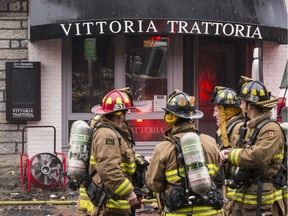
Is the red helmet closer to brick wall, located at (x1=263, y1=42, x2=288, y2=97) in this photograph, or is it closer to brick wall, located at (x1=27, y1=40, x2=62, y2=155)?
brick wall, located at (x1=27, y1=40, x2=62, y2=155)

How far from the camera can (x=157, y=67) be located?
41.0 feet

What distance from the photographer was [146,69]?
1252 cm

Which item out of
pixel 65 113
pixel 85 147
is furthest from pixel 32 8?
pixel 85 147

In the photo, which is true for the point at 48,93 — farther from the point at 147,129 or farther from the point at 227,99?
the point at 227,99

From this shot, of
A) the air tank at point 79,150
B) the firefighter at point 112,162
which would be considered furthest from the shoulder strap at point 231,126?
the air tank at point 79,150

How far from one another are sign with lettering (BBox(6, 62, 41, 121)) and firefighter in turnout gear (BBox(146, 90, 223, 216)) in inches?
258

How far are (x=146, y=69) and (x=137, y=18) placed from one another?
4.85 ft

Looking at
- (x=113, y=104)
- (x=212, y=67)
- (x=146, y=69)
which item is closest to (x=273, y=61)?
(x=212, y=67)

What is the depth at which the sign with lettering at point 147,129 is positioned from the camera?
A: 1254 cm

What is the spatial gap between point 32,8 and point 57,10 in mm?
452

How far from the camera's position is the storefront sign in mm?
11242

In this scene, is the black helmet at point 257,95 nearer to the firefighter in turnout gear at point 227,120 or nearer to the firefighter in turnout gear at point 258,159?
the firefighter in turnout gear at point 258,159

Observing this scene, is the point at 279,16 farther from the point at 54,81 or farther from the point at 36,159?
the point at 36,159

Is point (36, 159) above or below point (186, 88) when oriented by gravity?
below
